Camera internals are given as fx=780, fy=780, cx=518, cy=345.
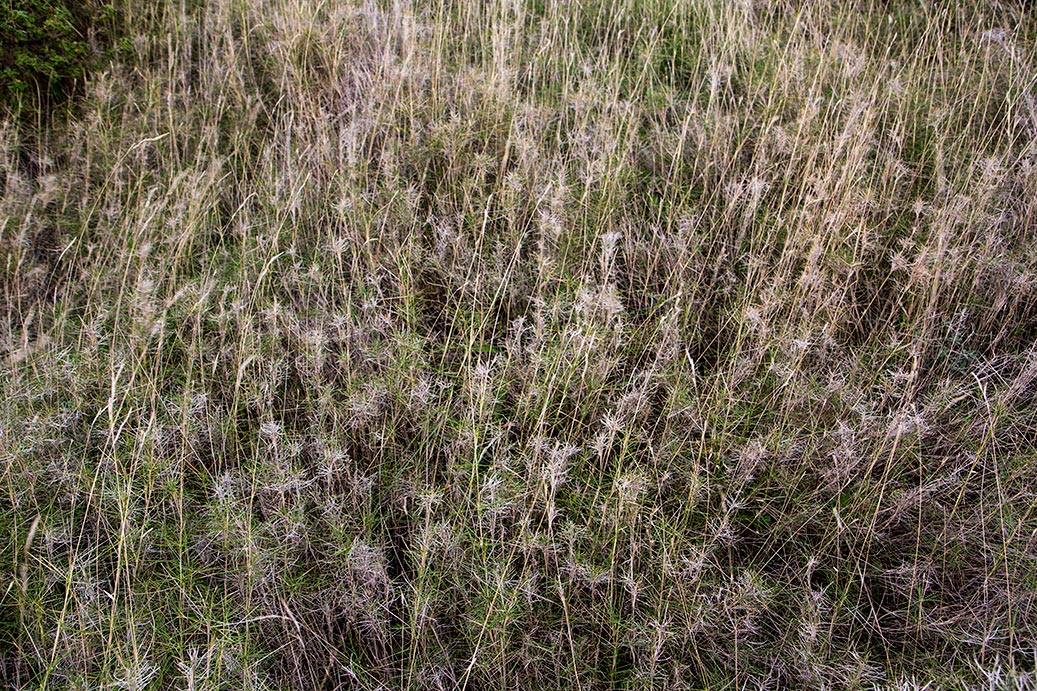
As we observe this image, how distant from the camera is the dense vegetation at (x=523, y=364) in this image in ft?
6.08

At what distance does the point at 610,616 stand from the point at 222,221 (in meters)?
2.05

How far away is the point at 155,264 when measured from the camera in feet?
8.72

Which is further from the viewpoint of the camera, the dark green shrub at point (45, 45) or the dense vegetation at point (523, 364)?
the dark green shrub at point (45, 45)

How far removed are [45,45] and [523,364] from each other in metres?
2.48

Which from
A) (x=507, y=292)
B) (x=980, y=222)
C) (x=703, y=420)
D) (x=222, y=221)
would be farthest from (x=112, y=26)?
(x=980, y=222)

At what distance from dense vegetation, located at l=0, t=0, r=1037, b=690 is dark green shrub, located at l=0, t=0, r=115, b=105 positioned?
0.17m

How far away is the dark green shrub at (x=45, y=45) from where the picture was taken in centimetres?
310

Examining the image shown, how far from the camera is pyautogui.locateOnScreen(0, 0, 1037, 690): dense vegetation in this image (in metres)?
1.85

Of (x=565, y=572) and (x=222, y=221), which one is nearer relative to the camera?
(x=565, y=572)

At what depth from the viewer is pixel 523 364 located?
234 cm

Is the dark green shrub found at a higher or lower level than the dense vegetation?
higher

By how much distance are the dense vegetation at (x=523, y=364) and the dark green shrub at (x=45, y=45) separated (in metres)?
0.17

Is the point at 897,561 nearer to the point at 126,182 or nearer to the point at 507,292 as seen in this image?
the point at 507,292

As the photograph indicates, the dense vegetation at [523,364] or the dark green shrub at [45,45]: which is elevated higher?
the dark green shrub at [45,45]
